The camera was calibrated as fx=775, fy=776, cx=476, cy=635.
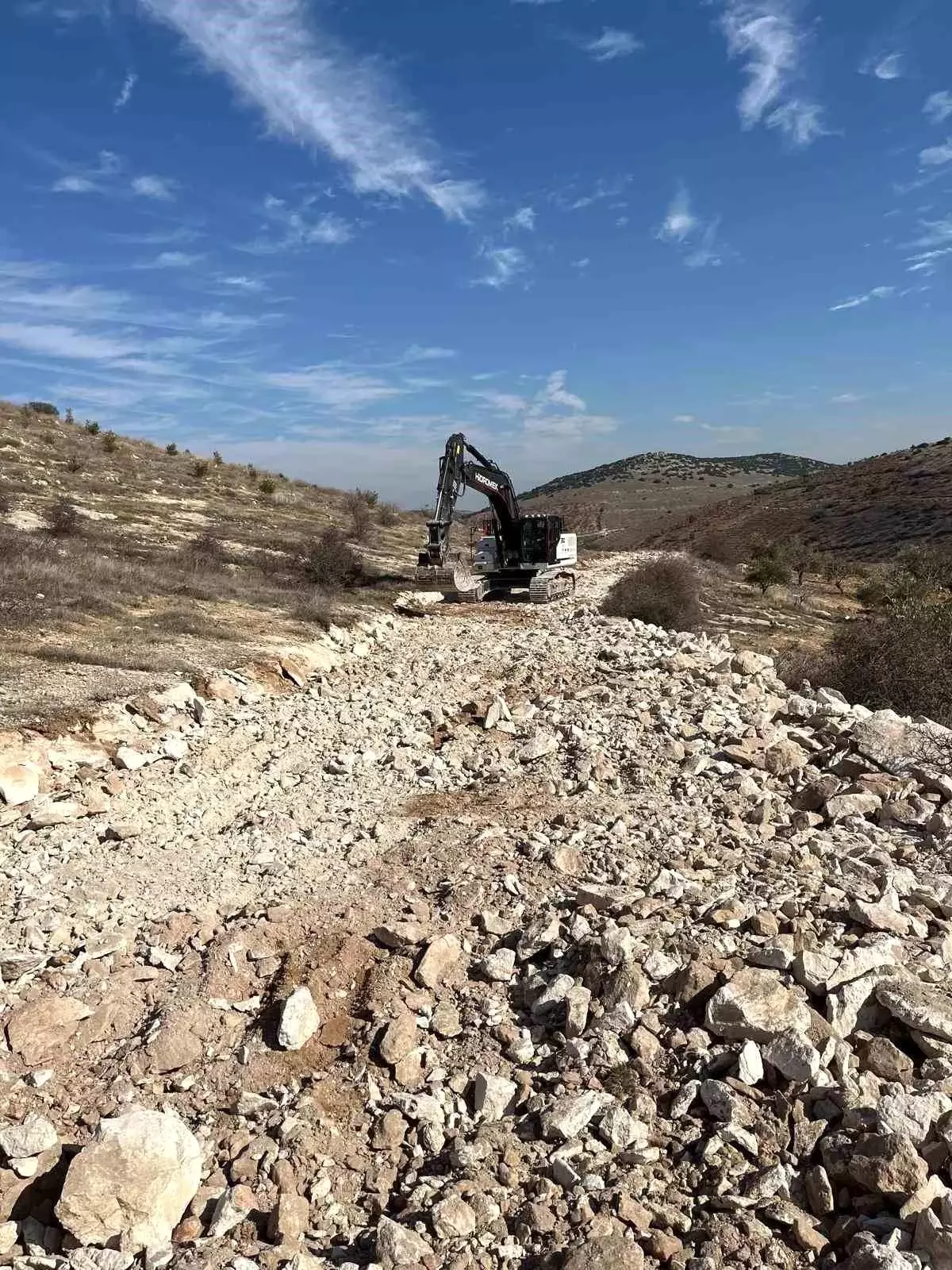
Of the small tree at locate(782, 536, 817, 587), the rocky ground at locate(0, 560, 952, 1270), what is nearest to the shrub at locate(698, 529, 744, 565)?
the small tree at locate(782, 536, 817, 587)

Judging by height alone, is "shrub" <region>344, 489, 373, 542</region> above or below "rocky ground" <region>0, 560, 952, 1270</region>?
above

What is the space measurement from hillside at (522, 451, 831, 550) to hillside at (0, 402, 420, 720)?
23.3 meters

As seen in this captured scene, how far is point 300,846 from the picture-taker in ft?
19.5

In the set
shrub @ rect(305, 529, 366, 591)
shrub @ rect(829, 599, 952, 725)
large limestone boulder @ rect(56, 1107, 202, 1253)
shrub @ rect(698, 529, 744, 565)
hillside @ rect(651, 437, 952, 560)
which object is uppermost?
hillside @ rect(651, 437, 952, 560)

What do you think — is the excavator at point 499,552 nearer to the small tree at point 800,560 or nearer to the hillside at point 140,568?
the hillside at point 140,568

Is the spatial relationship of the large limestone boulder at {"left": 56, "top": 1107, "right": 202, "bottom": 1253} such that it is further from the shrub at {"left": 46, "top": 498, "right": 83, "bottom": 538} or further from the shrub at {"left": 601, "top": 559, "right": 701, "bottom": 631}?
the shrub at {"left": 46, "top": 498, "right": 83, "bottom": 538}

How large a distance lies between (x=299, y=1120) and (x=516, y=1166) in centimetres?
100

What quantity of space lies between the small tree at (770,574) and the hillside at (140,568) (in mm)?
11558

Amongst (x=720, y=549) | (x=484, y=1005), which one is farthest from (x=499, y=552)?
(x=720, y=549)

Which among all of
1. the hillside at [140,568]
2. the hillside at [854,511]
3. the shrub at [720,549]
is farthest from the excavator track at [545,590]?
the hillside at [854,511]

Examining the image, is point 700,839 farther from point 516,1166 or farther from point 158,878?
point 158,878

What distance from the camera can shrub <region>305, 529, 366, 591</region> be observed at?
1772 centimetres

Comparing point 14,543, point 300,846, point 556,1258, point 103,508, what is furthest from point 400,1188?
point 103,508

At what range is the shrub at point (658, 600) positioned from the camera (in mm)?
15953
